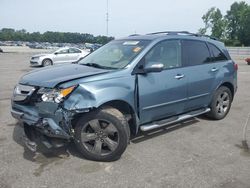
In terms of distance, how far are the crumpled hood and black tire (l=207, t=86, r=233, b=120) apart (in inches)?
107

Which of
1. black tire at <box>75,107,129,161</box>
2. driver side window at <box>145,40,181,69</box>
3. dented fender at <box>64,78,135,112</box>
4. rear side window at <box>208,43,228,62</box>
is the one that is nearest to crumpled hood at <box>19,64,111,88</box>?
dented fender at <box>64,78,135,112</box>

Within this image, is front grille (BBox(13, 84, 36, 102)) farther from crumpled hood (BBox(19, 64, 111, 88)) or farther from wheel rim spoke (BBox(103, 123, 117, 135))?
wheel rim spoke (BBox(103, 123, 117, 135))

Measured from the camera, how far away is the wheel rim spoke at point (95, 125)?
4.14m

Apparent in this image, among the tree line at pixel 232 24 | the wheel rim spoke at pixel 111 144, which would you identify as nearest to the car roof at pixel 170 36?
the wheel rim spoke at pixel 111 144

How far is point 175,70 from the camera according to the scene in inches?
202

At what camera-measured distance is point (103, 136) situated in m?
4.23

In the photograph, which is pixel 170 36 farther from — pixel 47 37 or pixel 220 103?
pixel 47 37

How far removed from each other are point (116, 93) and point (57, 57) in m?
17.5

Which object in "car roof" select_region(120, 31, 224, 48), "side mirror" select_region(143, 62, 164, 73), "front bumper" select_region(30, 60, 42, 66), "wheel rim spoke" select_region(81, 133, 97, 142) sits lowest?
"wheel rim spoke" select_region(81, 133, 97, 142)

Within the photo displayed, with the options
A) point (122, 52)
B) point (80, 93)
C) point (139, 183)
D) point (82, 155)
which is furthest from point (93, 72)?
point (139, 183)

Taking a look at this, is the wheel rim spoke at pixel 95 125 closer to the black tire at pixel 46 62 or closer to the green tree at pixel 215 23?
the black tire at pixel 46 62

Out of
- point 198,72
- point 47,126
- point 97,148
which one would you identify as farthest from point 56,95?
point 198,72

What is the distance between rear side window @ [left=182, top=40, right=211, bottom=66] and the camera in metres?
5.44

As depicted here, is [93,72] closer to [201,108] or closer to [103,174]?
[103,174]
